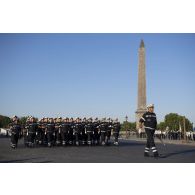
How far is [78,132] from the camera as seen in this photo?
22109 mm

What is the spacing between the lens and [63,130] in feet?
70.6

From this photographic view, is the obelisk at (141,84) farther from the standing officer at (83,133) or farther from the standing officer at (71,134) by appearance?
the standing officer at (71,134)

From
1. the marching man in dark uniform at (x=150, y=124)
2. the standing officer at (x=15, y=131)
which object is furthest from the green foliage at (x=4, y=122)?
the marching man in dark uniform at (x=150, y=124)

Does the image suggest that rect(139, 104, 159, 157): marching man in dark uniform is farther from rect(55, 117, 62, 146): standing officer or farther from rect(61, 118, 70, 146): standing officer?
rect(55, 117, 62, 146): standing officer

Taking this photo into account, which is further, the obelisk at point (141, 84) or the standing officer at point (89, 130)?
the obelisk at point (141, 84)

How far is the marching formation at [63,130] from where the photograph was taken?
816 inches

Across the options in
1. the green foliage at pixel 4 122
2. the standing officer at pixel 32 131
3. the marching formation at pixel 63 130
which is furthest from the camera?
the green foliage at pixel 4 122

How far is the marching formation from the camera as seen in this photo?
20734 millimetres

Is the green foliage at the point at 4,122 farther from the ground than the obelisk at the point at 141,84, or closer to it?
closer to it

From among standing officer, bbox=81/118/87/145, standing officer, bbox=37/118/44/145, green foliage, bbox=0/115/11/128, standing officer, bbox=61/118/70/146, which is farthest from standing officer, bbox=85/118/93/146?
green foliage, bbox=0/115/11/128

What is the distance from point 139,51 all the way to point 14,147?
36054mm

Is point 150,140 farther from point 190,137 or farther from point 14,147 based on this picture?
point 190,137

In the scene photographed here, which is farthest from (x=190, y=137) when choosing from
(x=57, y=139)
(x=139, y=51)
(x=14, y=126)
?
(x=14, y=126)

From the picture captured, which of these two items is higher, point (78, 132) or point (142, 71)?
point (142, 71)
